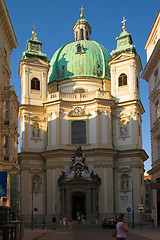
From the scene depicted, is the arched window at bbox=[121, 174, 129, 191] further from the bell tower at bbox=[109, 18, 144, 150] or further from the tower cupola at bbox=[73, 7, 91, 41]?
the tower cupola at bbox=[73, 7, 91, 41]

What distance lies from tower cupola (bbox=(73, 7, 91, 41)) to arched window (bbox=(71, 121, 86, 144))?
76.8 ft

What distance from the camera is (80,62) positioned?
71.7m

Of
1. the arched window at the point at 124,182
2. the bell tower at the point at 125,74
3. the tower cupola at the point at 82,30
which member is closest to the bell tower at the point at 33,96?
the bell tower at the point at 125,74

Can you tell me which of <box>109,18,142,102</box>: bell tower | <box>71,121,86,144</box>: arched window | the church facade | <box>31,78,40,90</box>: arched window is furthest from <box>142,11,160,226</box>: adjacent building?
<box>31,78,40,90</box>: arched window

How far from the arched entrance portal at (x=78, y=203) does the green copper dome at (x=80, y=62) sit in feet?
68.2

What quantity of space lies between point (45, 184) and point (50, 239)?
32132 millimetres

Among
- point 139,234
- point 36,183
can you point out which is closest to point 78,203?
point 36,183

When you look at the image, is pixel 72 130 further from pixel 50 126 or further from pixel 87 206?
pixel 87 206

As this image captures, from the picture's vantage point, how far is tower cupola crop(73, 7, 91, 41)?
80188mm

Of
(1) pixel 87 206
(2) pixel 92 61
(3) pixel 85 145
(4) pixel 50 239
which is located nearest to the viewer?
(4) pixel 50 239

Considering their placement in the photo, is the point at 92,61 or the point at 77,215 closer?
the point at 77,215

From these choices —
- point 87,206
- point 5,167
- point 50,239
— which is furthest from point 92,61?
point 50,239

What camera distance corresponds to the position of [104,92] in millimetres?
63406

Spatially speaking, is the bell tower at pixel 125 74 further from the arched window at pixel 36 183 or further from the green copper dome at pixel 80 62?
the arched window at pixel 36 183
